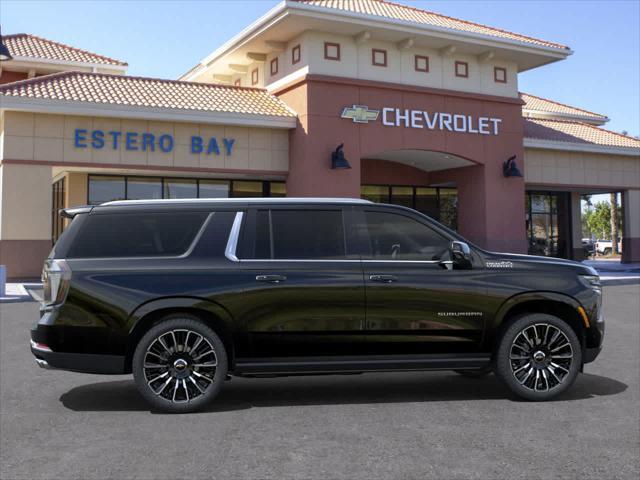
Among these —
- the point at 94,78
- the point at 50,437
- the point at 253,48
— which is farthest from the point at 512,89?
the point at 50,437

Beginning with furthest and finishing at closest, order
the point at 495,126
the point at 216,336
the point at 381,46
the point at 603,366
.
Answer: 1. the point at 495,126
2. the point at 381,46
3. the point at 603,366
4. the point at 216,336

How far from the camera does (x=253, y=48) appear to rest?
26.3 meters

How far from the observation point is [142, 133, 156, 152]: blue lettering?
22812 mm

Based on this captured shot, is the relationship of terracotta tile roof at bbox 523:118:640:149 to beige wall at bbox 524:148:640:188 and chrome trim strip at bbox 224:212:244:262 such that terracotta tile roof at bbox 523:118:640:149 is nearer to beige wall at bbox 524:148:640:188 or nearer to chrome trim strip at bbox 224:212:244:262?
beige wall at bbox 524:148:640:188

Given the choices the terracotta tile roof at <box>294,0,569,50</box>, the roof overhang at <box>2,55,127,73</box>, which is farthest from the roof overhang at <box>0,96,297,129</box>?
the roof overhang at <box>2,55,127,73</box>

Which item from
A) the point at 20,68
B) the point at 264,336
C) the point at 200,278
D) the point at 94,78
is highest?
the point at 20,68

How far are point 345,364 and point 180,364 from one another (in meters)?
1.51

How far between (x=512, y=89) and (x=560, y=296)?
76.1ft

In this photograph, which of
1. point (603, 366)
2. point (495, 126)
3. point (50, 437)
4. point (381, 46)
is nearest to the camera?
point (50, 437)

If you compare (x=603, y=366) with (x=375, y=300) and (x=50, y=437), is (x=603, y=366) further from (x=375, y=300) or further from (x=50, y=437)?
(x=50, y=437)

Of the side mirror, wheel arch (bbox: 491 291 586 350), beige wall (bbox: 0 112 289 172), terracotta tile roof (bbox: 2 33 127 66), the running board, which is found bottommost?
the running board

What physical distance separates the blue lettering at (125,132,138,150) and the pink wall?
5.68m

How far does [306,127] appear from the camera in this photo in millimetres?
23828

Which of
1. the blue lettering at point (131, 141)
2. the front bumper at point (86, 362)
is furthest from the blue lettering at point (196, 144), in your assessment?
the front bumper at point (86, 362)
